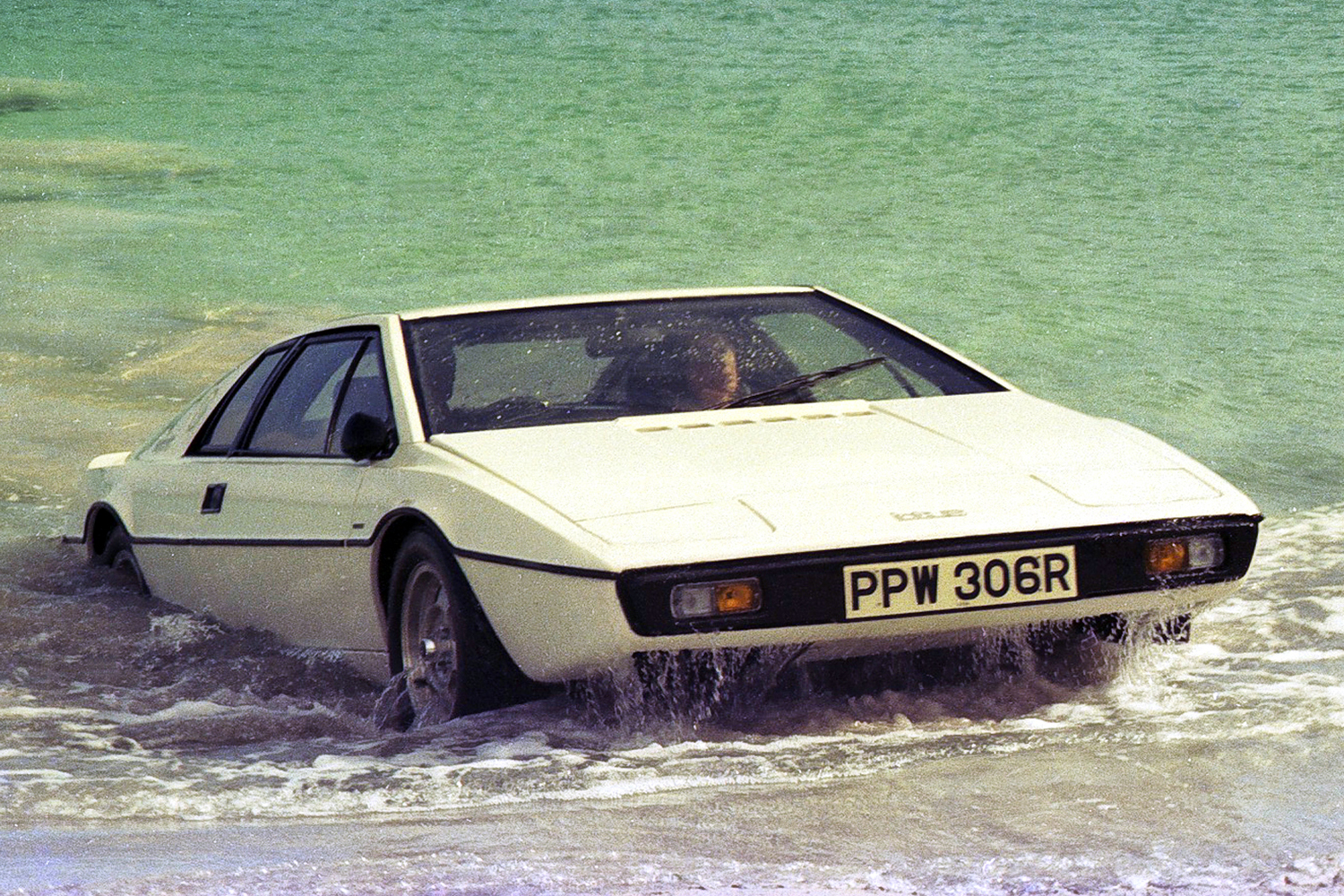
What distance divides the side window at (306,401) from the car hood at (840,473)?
0.85 metres

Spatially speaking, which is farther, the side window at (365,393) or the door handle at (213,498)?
the door handle at (213,498)

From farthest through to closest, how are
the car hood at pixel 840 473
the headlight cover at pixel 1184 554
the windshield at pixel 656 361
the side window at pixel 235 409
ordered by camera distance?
1. the side window at pixel 235 409
2. the windshield at pixel 656 361
3. the headlight cover at pixel 1184 554
4. the car hood at pixel 840 473

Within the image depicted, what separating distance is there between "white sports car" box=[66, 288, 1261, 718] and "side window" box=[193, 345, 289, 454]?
0.03m

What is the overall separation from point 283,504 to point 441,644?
1011 mm

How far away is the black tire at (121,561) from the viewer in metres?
7.13

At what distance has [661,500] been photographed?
4738 mm

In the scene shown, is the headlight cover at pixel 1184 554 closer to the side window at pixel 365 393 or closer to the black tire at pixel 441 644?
the black tire at pixel 441 644

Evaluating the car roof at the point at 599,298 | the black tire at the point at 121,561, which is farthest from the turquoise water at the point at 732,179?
the black tire at the point at 121,561

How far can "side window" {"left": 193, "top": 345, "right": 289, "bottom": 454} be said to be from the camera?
22.0 ft

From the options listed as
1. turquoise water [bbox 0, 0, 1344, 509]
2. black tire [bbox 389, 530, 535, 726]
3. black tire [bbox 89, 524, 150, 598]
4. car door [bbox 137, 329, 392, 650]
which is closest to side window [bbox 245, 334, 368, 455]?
car door [bbox 137, 329, 392, 650]

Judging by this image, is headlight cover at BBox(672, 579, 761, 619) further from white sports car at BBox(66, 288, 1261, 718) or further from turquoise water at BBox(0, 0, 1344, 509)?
turquoise water at BBox(0, 0, 1344, 509)

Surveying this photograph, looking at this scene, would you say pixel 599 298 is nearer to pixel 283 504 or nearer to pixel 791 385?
pixel 791 385

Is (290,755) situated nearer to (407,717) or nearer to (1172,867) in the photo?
(407,717)

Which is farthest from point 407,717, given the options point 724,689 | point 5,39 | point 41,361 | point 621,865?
point 5,39
